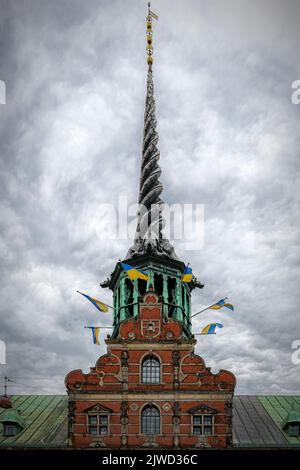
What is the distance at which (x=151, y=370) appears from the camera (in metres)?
36.1

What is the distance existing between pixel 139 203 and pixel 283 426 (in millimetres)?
21142

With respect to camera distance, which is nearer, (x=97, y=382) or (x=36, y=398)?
(x=97, y=382)

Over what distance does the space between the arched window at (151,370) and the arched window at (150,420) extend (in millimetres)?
1682

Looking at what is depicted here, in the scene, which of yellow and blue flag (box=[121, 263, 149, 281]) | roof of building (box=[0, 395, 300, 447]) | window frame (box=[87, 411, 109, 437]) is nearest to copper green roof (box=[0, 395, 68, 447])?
roof of building (box=[0, 395, 300, 447])

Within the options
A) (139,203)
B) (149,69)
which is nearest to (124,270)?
(139,203)

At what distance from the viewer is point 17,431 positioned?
1528 inches

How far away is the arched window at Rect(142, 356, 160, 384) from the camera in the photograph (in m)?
35.8

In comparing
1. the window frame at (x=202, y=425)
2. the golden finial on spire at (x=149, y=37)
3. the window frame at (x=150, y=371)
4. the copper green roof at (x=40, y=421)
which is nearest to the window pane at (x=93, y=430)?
the copper green roof at (x=40, y=421)

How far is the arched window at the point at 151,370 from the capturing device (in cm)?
3584

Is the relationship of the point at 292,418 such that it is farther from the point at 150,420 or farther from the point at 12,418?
the point at 12,418

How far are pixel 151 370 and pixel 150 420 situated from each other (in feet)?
10.4
